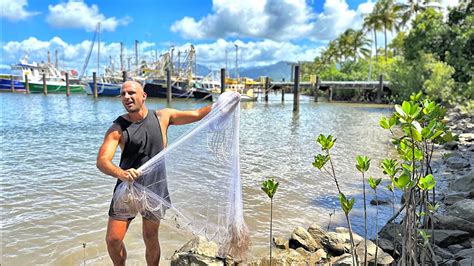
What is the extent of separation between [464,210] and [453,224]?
0.41m

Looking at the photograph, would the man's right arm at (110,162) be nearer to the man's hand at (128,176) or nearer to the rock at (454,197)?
the man's hand at (128,176)

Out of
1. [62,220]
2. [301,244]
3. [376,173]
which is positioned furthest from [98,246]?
[376,173]

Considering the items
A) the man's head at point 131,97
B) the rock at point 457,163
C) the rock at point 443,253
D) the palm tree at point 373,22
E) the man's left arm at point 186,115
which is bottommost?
the rock at point 457,163

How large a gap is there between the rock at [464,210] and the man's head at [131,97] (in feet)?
13.0

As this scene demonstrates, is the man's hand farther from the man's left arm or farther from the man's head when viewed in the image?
the man's left arm

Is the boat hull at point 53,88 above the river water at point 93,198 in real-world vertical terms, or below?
above

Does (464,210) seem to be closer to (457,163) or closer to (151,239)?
(151,239)

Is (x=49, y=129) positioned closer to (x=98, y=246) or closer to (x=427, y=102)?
(x=98, y=246)

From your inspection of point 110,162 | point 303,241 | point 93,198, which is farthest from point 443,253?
point 93,198

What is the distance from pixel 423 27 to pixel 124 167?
29510mm

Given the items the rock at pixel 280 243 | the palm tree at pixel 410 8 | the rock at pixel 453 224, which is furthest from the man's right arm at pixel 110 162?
the palm tree at pixel 410 8

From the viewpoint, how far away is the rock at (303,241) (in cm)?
395

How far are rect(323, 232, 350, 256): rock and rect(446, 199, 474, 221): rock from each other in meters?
1.55

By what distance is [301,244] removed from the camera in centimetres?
399
